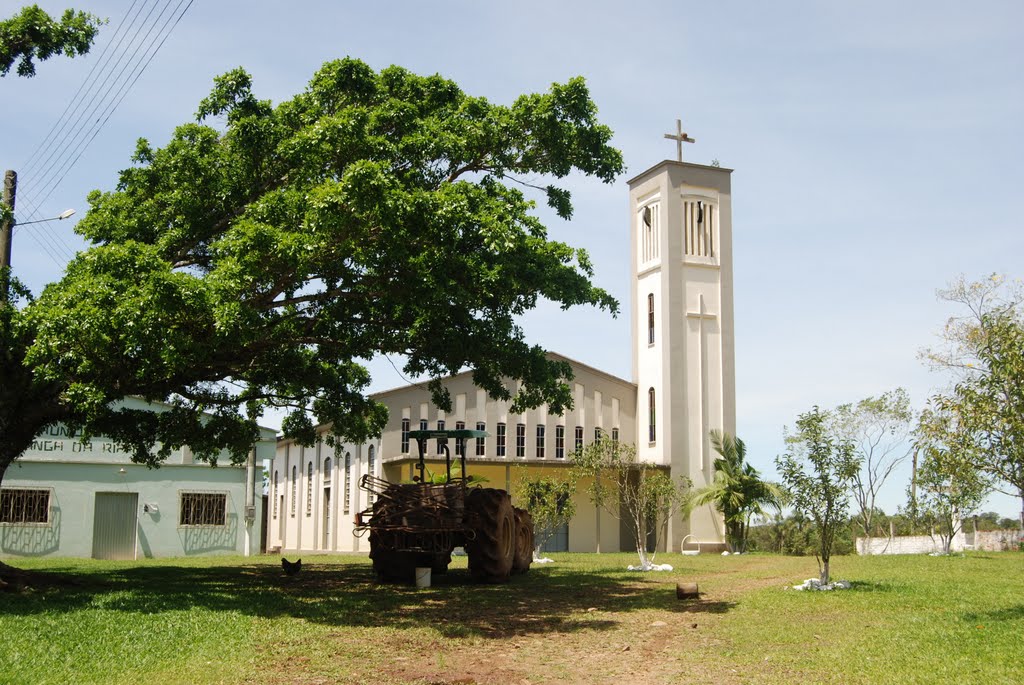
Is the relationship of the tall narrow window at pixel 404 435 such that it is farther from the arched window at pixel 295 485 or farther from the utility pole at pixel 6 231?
the utility pole at pixel 6 231

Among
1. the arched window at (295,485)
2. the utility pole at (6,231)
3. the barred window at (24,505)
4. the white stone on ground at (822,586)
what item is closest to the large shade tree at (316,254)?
the utility pole at (6,231)

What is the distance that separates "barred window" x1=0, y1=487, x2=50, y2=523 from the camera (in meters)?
32.5

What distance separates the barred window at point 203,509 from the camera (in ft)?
116

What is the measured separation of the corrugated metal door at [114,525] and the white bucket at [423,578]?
2012 cm

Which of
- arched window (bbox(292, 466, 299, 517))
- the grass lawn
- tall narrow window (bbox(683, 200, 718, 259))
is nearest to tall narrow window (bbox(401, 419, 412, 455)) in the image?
arched window (bbox(292, 466, 299, 517))

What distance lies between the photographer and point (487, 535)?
18547 millimetres

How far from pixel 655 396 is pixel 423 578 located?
2820 cm

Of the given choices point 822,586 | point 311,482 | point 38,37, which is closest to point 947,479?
point 822,586

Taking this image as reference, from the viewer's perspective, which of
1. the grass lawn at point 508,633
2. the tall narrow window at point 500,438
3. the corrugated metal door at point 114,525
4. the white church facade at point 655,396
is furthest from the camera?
the white church facade at point 655,396

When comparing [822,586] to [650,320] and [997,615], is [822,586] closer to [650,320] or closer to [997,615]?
[997,615]

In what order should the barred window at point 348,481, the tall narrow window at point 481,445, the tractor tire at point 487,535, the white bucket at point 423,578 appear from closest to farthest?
the white bucket at point 423,578 < the tractor tire at point 487,535 < the tall narrow window at point 481,445 < the barred window at point 348,481

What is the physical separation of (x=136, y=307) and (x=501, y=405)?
28.9m

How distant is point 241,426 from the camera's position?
2317 cm

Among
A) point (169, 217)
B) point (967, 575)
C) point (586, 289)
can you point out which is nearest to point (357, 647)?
point (586, 289)
